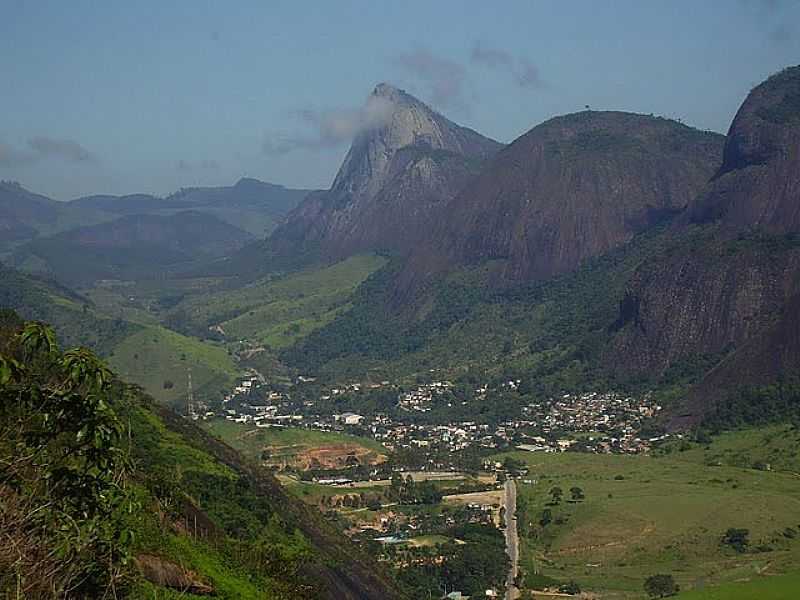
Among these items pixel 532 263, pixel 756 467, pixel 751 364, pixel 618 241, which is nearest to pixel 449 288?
pixel 532 263

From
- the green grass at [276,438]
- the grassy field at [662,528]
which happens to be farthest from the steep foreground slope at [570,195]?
the grassy field at [662,528]

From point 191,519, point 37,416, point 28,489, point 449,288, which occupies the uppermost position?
point 449,288

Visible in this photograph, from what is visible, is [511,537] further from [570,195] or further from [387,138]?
[387,138]

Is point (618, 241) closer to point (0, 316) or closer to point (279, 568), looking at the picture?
point (0, 316)

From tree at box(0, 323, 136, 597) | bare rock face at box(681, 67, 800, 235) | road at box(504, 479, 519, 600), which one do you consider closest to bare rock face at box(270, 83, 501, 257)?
bare rock face at box(681, 67, 800, 235)

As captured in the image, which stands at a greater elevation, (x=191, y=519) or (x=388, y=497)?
(x=191, y=519)

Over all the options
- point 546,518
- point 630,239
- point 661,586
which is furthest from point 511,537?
point 630,239

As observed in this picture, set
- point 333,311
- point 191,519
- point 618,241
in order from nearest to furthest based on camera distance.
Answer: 1. point 191,519
2. point 618,241
3. point 333,311
